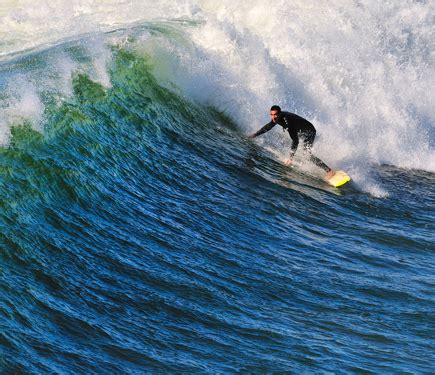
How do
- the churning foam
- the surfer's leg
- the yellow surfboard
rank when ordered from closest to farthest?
the yellow surfboard < the surfer's leg < the churning foam

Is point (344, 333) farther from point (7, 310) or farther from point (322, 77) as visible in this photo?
point (322, 77)

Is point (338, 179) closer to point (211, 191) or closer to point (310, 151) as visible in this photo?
point (310, 151)

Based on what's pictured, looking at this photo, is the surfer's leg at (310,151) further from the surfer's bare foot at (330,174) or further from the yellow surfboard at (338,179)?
the yellow surfboard at (338,179)

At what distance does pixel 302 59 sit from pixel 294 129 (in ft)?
14.9

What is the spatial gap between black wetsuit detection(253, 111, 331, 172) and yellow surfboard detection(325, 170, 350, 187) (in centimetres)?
19

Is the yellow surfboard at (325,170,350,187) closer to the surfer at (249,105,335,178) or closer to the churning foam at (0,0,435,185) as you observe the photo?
the surfer at (249,105,335,178)

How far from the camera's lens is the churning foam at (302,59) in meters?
17.0

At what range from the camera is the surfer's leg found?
47.4ft

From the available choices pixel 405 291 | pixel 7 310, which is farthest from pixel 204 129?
pixel 7 310

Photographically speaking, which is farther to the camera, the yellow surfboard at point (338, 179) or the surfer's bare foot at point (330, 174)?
the surfer's bare foot at point (330, 174)

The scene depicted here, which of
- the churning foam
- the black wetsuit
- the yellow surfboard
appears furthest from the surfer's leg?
the churning foam

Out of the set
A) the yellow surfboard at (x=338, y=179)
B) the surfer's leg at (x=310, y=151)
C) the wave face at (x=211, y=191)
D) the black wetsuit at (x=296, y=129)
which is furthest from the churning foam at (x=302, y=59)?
the yellow surfboard at (x=338, y=179)

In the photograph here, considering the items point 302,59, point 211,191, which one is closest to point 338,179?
point 211,191

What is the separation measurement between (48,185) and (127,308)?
2746mm
